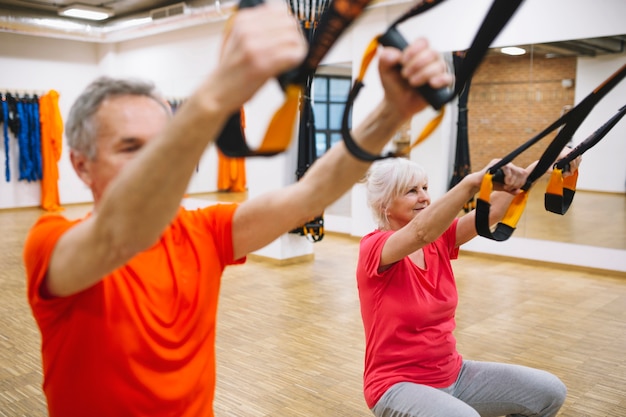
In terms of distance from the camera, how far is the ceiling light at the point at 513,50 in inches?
253

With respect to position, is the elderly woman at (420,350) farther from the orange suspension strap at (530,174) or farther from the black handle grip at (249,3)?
the black handle grip at (249,3)

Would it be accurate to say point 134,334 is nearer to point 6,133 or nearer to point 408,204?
point 408,204

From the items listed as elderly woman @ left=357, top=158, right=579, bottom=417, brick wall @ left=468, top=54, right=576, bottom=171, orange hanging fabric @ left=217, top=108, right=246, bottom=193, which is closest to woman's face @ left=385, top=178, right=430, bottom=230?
elderly woman @ left=357, top=158, right=579, bottom=417

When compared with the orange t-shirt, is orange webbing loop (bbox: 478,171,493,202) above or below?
above

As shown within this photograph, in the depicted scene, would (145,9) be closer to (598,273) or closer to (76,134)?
(598,273)

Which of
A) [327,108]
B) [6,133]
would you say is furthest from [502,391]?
[6,133]

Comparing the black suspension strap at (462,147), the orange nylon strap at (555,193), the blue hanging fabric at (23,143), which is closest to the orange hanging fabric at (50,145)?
the blue hanging fabric at (23,143)

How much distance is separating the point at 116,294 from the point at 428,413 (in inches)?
43.6

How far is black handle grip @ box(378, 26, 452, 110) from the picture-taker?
0.80 metres

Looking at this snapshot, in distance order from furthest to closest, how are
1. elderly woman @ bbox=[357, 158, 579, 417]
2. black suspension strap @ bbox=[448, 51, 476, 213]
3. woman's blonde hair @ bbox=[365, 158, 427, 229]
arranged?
black suspension strap @ bbox=[448, 51, 476, 213]
woman's blonde hair @ bbox=[365, 158, 427, 229]
elderly woman @ bbox=[357, 158, 579, 417]

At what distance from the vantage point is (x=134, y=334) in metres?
1.02

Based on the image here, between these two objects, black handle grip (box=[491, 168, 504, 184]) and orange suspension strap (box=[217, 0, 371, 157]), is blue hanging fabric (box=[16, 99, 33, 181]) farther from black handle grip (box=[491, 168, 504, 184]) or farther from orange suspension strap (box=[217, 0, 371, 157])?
orange suspension strap (box=[217, 0, 371, 157])

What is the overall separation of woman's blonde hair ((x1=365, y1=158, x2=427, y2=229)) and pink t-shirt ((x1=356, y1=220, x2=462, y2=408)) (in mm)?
177

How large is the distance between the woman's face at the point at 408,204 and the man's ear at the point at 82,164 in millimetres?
1366
